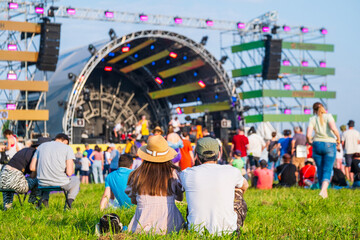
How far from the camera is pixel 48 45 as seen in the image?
1012 inches

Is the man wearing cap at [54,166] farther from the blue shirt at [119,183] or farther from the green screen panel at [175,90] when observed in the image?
the green screen panel at [175,90]

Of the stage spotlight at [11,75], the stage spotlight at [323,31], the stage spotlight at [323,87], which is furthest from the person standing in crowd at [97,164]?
the stage spotlight at [323,87]

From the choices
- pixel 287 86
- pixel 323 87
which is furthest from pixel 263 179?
pixel 323 87

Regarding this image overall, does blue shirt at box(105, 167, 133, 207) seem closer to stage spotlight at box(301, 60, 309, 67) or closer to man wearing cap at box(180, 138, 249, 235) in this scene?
man wearing cap at box(180, 138, 249, 235)

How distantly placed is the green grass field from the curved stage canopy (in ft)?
62.6

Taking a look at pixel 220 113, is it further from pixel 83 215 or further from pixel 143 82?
pixel 83 215

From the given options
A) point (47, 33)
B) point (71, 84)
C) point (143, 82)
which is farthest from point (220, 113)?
point (47, 33)

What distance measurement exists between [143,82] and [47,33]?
9983 mm

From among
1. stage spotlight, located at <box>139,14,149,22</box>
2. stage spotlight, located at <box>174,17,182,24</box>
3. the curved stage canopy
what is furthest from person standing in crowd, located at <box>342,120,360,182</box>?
stage spotlight, located at <box>174,17,182,24</box>

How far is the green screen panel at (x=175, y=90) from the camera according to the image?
103 feet

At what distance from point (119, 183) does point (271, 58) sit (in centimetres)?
2946

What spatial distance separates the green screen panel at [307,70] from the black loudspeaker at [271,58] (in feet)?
31.7

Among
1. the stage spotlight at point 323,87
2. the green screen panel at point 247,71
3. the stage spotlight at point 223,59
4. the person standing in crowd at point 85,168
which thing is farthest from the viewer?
the stage spotlight at point 323,87

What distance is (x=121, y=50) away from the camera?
29.5 m
